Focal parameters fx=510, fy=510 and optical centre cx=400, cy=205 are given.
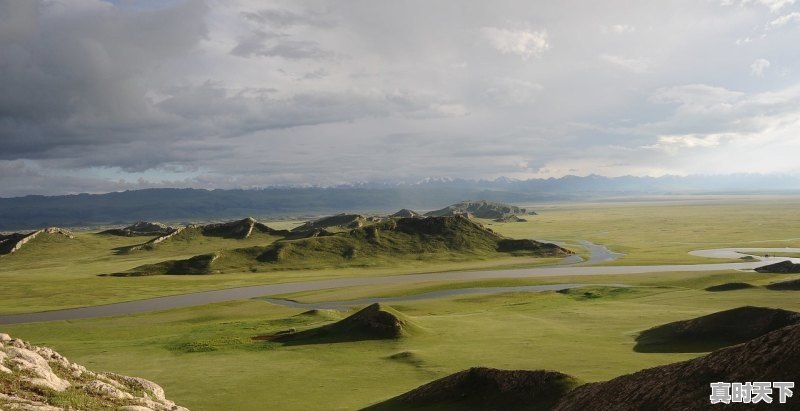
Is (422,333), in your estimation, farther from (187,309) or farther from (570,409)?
(187,309)

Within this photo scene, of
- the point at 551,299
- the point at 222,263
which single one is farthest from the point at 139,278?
the point at 551,299

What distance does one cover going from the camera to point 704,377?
18453 mm

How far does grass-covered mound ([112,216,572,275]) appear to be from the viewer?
167250mm

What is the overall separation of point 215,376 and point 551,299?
59019 mm

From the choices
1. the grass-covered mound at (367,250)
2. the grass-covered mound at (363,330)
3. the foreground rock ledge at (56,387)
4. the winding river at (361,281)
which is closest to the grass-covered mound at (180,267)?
the grass-covered mound at (367,250)

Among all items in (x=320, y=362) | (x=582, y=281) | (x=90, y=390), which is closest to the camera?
(x=90, y=390)

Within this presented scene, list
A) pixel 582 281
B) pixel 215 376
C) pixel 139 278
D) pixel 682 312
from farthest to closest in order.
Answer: pixel 139 278 → pixel 582 281 → pixel 682 312 → pixel 215 376

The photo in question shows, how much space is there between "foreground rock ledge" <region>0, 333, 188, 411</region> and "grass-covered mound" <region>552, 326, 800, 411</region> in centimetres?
1992

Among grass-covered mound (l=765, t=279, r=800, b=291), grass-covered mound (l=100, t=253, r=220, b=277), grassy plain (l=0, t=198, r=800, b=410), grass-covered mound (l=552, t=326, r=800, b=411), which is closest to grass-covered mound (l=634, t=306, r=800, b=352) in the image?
grassy plain (l=0, t=198, r=800, b=410)

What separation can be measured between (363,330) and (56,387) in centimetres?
3757

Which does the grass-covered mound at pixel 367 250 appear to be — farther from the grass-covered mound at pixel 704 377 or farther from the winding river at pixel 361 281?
the grass-covered mound at pixel 704 377

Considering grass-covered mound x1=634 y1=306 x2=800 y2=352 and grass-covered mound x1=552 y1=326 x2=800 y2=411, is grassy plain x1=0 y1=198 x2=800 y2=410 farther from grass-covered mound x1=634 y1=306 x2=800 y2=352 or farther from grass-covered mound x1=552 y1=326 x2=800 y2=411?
grass-covered mound x1=552 y1=326 x2=800 y2=411

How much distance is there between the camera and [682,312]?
6012 cm

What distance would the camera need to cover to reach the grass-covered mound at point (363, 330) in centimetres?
5528
